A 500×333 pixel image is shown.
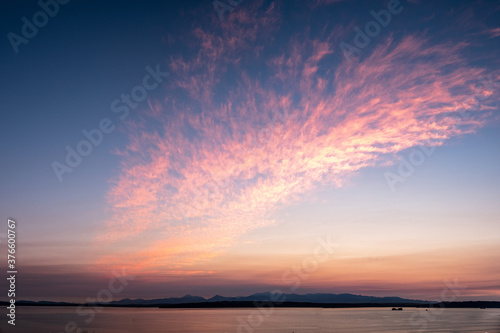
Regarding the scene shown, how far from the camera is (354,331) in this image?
302 ft

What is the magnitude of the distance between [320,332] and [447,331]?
94.8 ft

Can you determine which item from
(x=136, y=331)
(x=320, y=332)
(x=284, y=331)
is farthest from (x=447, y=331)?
(x=136, y=331)

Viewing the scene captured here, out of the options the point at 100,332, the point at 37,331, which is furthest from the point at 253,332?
the point at 37,331

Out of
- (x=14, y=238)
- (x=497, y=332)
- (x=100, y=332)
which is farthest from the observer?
(x=100, y=332)

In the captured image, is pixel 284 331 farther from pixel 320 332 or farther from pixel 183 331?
pixel 183 331

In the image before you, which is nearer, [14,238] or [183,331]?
[14,238]

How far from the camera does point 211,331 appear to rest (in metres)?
A: 87.8

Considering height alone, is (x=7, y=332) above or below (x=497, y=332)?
above

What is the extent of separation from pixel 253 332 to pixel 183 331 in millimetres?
16965

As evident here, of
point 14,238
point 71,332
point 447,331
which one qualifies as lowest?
point 447,331

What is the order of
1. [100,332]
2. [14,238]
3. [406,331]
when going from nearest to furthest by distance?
[14,238], [100,332], [406,331]

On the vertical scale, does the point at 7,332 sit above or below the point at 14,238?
below

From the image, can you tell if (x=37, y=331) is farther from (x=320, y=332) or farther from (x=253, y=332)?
(x=320, y=332)

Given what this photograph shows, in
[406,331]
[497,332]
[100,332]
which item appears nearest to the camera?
[497,332]
